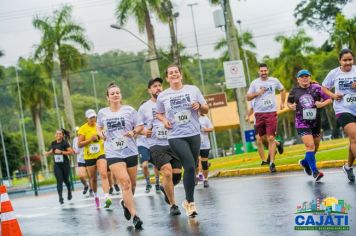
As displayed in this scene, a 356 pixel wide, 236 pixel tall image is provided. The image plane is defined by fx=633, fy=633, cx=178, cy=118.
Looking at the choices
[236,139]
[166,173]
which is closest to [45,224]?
[166,173]

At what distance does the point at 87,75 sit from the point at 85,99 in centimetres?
1763

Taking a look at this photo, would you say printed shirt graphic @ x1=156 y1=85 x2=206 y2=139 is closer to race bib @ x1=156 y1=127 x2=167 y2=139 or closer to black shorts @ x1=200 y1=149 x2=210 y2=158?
race bib @ x1=156 y1=127 x2=167 y2=139

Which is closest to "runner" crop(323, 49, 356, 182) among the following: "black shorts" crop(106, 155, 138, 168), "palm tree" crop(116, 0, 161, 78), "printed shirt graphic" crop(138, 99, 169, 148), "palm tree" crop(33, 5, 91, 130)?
"printed shirt graphic" crop(138, 99, 169, 148)

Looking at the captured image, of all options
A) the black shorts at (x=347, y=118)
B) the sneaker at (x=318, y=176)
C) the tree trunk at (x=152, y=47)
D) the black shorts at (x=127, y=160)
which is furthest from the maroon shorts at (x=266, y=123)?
the tree trunk at (x=152, y=47)

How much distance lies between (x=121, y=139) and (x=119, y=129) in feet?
0.54

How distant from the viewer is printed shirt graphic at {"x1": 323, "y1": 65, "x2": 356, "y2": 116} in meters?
9.73

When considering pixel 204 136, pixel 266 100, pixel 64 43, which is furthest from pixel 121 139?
pixel 64 43

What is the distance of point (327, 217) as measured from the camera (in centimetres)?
627

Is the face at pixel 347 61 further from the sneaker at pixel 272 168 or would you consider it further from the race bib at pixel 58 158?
the race bib at pixel 58 158

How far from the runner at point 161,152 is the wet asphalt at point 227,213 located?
41 centimetres

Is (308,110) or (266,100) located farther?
(266,100)

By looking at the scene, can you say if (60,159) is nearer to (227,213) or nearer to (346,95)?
(227,213)

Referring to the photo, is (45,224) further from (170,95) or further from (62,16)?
(62,16)

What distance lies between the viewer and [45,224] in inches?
444
